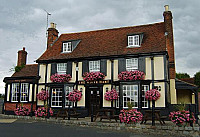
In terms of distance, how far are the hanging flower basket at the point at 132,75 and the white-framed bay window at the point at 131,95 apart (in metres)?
0.63

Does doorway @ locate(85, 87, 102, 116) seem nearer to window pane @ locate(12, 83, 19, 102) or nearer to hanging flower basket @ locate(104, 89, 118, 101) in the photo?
hanging flower basket @ locate(104, 89, 118, 101)

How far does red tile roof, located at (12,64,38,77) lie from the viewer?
19413 millimetres

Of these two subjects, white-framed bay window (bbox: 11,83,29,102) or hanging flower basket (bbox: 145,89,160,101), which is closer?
hanging flower basket (bbox: 145,89,160,101)

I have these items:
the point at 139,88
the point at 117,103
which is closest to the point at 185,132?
the point at 139,88

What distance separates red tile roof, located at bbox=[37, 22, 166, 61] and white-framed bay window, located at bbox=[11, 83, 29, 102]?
2.86m

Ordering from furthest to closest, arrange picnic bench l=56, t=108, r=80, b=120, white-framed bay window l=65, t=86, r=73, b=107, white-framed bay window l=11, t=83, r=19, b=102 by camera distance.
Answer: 1. white-framed bay window l=11, t=83, r=19, b=102
2. white-framed bay window l=65, t=86, r=73, b=107
3. picnic bench l=56, t=108, r=80, b=120

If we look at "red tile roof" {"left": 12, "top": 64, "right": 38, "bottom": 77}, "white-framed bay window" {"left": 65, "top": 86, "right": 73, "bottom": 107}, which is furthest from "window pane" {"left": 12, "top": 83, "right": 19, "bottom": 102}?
"white-framed bay window" {"left": 65, "top": 86, "right": 73, "bottom": 107}

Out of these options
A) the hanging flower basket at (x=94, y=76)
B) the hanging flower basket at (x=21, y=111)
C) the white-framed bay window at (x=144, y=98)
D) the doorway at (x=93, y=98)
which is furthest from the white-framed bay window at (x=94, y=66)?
the hanging flower basket at (x=21, y=111)

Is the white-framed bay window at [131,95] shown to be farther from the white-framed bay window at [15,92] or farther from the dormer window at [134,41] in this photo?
the white-framed bay window at [15,92]

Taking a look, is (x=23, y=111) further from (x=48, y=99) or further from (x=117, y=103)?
(x=117, y=103)

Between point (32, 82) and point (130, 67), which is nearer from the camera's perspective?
point (130, 67)

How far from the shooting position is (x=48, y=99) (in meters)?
17.4

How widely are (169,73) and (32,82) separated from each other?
11.8 meters

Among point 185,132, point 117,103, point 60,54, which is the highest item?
point 60,54
